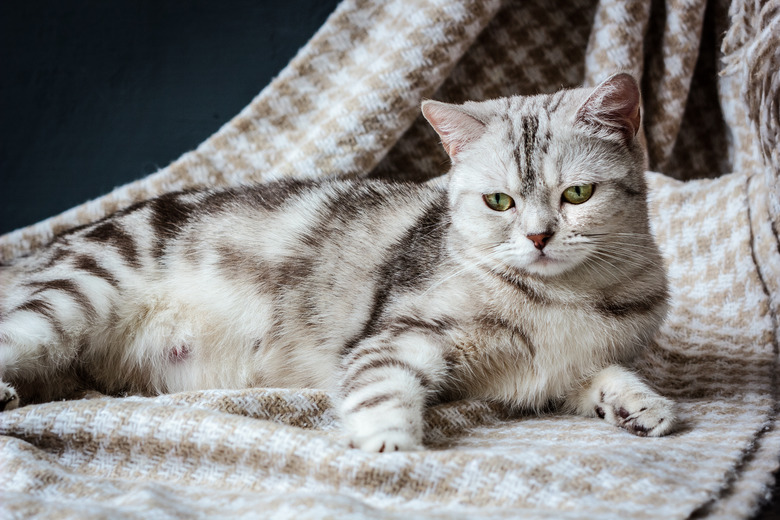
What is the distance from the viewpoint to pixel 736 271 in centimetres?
177

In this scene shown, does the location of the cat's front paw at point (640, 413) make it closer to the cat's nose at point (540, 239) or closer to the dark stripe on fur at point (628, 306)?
the dark stripe on fur at point (628, 306)

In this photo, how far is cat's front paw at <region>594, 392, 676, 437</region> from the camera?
3.58 ft

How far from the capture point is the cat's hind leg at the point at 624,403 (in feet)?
3.60

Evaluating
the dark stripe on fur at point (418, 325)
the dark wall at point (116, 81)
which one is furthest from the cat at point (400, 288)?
the dark wall at point (116, 81)

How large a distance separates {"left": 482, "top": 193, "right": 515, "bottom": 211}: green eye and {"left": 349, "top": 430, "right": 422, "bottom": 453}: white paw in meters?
0.42

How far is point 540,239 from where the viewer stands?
1.11m

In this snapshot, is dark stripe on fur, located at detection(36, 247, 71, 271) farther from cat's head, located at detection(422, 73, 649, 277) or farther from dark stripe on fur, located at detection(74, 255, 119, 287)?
cat's head, located at detection(422, 73, 649, 277)

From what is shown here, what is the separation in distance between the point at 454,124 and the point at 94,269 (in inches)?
30.5

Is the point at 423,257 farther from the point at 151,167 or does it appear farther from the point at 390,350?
the point at 151,167

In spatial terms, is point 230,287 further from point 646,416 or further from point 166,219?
point 646,416

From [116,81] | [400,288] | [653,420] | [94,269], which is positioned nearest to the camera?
[653,420]

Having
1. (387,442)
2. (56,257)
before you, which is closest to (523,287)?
(387,442)

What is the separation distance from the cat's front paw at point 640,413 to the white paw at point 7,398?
3.17 feet

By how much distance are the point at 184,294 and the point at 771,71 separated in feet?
4.14
